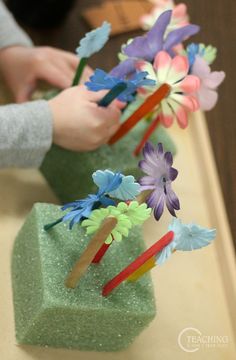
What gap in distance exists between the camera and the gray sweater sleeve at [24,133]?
0.53 metres

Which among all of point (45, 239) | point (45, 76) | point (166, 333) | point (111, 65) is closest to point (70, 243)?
point (45, 239)

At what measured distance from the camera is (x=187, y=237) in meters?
0.40

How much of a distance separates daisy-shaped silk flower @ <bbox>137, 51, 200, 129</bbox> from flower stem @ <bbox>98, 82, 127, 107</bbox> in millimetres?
26

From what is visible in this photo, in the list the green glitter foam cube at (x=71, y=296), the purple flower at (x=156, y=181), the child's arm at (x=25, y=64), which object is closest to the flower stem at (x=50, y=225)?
the green glitter foam cube at (x=71, y=296)

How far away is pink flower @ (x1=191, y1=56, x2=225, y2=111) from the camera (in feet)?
1.74

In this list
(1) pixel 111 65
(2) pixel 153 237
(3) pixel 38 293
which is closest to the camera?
(3) pixel 38 293

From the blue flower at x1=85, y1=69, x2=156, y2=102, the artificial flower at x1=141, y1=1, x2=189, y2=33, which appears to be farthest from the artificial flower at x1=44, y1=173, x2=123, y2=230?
the artificial flower at x1=141, y1=1, x2=189, y2=33

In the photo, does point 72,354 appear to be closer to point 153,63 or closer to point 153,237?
point 153,237

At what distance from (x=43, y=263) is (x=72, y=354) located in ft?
0.32

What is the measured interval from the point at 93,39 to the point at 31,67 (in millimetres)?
165

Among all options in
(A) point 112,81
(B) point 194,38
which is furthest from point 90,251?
(B) point 194,38

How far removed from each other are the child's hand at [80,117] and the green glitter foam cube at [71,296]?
9cm

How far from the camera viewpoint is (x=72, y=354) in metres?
0.50

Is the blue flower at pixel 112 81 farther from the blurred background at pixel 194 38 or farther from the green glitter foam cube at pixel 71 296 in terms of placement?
the blurred background at pixel 194 38
